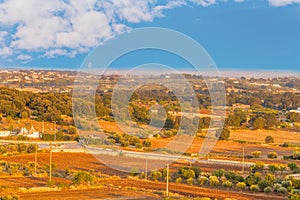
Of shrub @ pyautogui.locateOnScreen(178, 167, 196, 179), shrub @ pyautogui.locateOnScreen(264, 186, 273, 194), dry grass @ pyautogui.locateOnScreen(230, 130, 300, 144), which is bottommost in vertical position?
shrub @ pyautogui.locateOnScreen(264, 186, 273, 194)

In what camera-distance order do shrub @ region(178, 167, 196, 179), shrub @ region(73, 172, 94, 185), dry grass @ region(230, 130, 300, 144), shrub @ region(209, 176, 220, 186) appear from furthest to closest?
dry grass @ region(230, 130, 300, 144) < shrub @ region(178, 167, 196, 179) < shrub @ region(209, 176, 220, 186) < shrub @ region(73, 172, 94, 185)

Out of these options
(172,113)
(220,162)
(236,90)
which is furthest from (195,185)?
(236,90)

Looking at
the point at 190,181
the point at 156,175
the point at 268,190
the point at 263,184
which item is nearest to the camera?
the point at 268,190

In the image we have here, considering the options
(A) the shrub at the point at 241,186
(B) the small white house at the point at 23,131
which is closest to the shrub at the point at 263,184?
(A) the shrub at the point at 241,186

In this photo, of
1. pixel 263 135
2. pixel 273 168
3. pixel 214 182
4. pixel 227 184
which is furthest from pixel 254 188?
pixel 263 135

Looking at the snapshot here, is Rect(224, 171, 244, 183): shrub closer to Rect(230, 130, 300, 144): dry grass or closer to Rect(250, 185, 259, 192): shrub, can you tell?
Rect(250, 185, 259, 192): shrub

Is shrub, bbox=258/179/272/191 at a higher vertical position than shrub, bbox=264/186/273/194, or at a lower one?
higher

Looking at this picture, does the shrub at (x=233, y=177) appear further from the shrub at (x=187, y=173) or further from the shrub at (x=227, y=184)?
the shrub at (x=187, y=173)

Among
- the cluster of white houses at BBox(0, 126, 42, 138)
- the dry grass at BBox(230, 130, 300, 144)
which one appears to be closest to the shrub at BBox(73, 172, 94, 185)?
the cluster of white houses at BBox(0, 126, 42, 138)

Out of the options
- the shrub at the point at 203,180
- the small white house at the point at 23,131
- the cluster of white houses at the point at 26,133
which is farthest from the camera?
the small white house at the point at 23,131

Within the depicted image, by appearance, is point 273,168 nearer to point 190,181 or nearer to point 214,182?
point 214,182

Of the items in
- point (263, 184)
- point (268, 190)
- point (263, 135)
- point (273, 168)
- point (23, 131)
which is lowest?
point (268, 190)

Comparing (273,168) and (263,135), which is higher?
(263,135)

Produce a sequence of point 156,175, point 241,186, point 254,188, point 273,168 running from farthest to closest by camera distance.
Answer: point 273,168 < point 156,175 < point 241,186 < point 254,188
